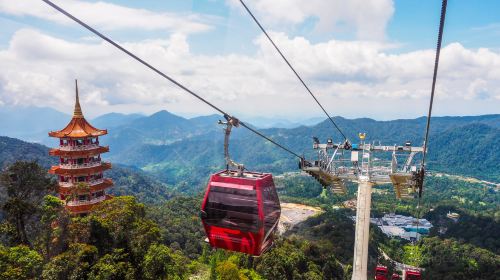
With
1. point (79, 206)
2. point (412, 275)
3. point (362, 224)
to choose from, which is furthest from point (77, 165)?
point (412, 275)

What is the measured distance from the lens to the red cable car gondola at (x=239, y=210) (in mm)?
10352

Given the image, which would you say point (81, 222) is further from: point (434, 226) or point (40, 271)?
point (434, 226)

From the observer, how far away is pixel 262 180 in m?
10.6

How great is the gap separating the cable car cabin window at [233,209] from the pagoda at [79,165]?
18310mm

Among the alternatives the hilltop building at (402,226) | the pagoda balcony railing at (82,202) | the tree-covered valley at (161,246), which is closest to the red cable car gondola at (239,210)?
the tree-covered valley at (161,246)

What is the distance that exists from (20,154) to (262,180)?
483 feet

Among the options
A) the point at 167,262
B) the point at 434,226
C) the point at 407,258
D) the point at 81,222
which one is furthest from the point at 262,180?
the point at 434,226

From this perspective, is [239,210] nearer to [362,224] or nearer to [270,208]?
[270,208]

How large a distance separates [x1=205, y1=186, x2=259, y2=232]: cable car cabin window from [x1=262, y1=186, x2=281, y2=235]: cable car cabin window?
41 cm

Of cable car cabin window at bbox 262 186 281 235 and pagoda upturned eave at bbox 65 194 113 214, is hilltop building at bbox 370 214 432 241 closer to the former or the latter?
pagoda upturned eave at bbox 65 194 113 214

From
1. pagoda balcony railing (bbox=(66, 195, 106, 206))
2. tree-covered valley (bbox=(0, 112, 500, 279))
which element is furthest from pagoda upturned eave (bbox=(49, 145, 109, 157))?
tree-covered valley (bbox=(0, 112, 500, 279))

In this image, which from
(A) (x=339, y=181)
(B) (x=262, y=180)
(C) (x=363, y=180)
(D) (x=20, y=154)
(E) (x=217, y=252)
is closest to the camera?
(B) (x=262, y=180)

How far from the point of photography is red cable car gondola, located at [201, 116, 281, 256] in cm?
1035

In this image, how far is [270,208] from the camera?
11.1 meters
